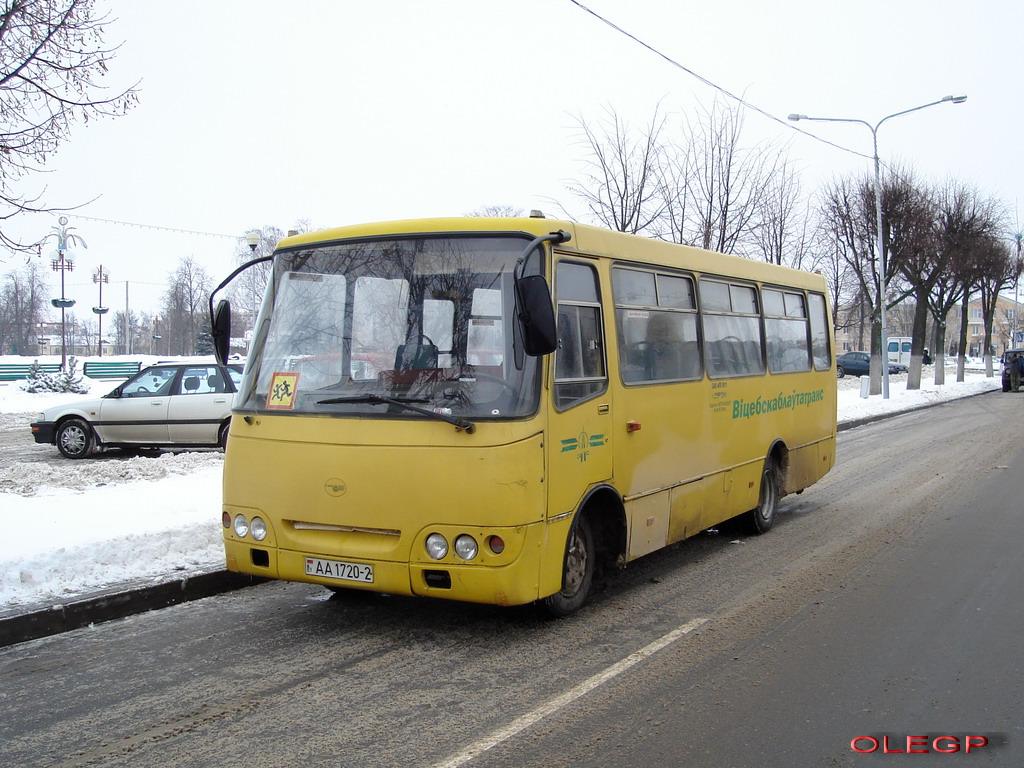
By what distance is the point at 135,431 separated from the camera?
609 inches

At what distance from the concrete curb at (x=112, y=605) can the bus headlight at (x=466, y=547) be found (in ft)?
8.76

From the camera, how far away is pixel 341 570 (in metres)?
5.68

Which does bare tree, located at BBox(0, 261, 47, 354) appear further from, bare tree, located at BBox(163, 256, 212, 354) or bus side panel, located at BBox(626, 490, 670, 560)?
bus side panel, located at BBox(626, 490, 670, 560)

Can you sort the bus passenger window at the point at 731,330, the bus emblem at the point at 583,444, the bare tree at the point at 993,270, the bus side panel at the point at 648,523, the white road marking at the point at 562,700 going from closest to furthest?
the white road marking at the point at 562,700 < the bus emblem at the point at 583,444 < the bus side panel at the point at 648,523 < the bus passenger window at the point at 731,330 < the bare tree at the point at 993,270

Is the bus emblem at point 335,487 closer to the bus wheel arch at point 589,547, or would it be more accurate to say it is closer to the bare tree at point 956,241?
the bus wheel arch at point 589,547

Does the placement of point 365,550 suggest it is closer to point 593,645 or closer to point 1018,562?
point 593,645

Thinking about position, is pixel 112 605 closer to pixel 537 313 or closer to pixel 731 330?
pixel 537 313

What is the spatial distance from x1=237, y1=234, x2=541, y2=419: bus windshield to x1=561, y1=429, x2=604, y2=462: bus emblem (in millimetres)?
462

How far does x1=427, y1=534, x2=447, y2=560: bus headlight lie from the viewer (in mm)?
5449

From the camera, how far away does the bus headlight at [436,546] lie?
545cm

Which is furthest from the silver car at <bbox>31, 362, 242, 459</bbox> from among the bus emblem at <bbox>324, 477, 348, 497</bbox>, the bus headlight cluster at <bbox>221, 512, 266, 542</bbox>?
the bus emblem at <bbox>324, 477, 348, 497</bbox>

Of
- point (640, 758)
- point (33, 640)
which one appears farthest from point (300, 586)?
point (640, 758)

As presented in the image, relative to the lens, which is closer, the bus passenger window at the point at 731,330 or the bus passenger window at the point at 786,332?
the bus passenger window at the point at 731,330

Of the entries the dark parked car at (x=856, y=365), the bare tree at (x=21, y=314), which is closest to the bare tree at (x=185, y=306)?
the bare tree at (x=21, y=314)
